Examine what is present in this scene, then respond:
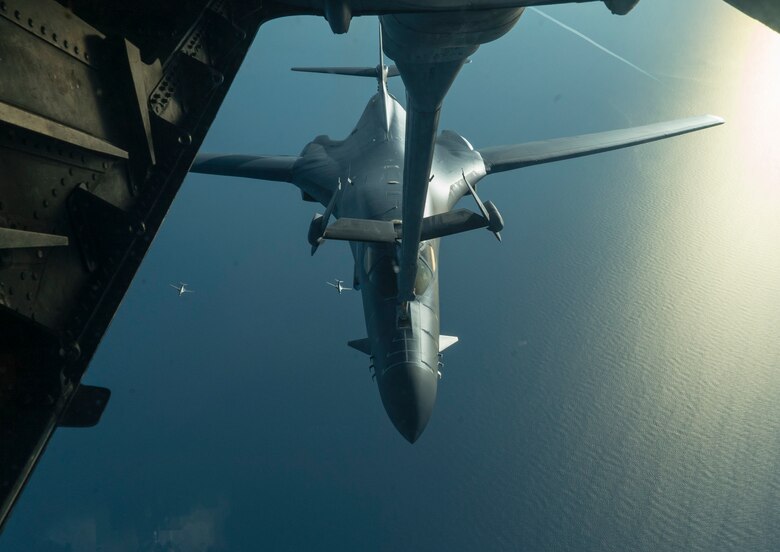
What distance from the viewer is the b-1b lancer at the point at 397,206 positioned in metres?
10.3

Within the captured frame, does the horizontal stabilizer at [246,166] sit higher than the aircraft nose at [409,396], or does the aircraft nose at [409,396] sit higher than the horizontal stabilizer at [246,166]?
the horizontal stabilizer at [246,166]

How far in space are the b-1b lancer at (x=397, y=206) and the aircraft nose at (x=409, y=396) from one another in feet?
0.11

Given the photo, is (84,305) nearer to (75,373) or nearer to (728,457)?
(75,373)

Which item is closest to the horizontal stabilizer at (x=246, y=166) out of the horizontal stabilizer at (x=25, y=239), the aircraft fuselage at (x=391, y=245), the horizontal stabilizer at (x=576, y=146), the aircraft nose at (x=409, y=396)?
the aircraft fuselage at (x=391, y=245)

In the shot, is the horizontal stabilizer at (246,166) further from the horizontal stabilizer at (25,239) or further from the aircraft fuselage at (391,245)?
the horizontal stabilizer at (25,239)

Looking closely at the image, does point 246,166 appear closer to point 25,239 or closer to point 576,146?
point 576,146

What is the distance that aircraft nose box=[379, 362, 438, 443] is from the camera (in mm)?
12984

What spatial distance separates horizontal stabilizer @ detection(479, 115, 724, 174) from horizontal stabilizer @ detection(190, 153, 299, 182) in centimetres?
1084

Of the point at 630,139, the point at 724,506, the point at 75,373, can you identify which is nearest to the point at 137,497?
the point at 75,373

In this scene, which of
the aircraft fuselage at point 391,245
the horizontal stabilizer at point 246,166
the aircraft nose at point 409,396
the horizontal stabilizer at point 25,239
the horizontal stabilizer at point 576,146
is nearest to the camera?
the horizontal stabilizer at point 25,239

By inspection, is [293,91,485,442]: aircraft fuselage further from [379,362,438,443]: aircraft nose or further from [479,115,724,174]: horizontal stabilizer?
[479,115,724,174]: horizontal stabilizer

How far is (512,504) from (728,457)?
1293 centimetres

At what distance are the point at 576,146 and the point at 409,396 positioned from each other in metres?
16.2

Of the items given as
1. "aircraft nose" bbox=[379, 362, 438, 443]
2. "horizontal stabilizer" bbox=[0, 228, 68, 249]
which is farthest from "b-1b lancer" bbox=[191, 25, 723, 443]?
"horizontal stabilizer" bbox=[0, 228, 68, 249]
